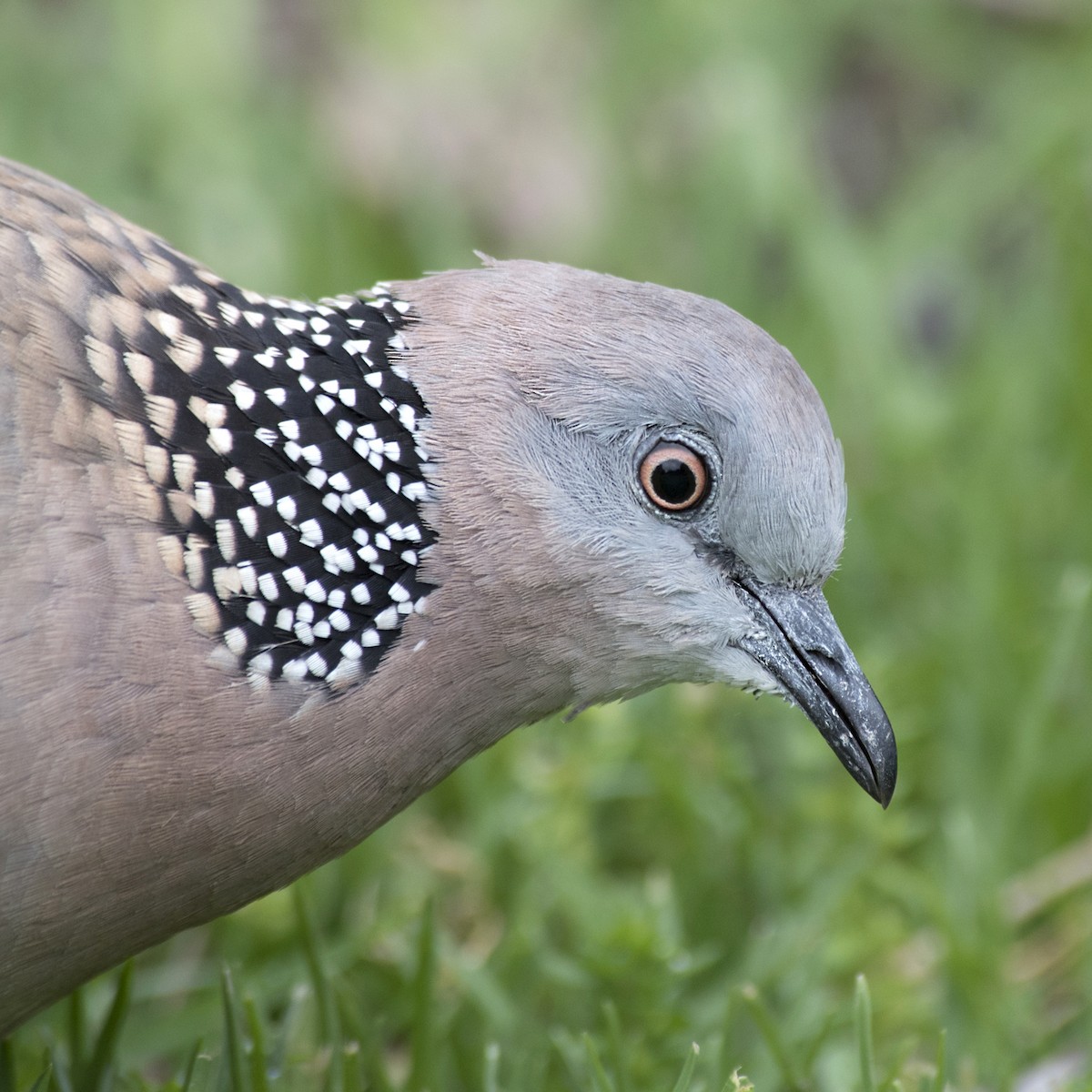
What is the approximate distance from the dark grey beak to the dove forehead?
0.29 feet

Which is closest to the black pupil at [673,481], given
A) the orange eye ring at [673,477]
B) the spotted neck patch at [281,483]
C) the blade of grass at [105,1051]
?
the orange eye ring at [673,477]

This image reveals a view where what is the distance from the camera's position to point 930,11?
7480 millimetres

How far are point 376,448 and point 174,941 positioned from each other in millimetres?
1733

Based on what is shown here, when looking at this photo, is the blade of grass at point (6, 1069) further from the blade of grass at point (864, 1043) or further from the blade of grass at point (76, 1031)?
the blade of grass at point (864, 1043)

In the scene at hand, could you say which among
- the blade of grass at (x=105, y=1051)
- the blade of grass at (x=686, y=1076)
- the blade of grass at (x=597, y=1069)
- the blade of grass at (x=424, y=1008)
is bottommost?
the blade of grass at (x=686, y=1076)

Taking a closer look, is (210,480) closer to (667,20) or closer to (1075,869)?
(1075,869)

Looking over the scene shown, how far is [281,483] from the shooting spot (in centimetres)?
271

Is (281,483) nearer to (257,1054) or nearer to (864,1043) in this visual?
(257,1054)

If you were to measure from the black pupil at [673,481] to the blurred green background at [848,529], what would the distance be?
969mm

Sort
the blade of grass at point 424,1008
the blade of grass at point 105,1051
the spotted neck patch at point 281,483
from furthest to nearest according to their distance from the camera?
the blade of grass at point 424,1008
the blade of grass at point 105,1051
the spotted neck patch at point 281,483

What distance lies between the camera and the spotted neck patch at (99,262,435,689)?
2.66m

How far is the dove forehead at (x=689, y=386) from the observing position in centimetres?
277

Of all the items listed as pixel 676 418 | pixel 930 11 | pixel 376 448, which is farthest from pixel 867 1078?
pixel 930 11

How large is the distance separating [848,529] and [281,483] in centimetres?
264
